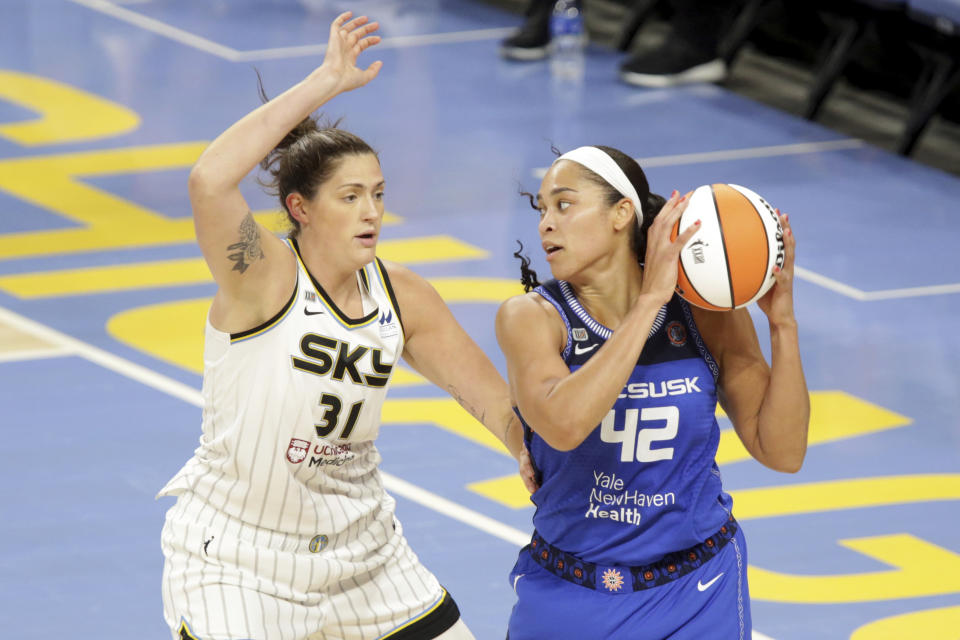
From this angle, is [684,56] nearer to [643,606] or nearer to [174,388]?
[174,388]

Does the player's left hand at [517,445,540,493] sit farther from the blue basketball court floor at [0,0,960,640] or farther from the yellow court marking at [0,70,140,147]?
the yellow court marking at [0,70,140,147]

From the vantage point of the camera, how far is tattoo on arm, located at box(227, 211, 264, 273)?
4.08 metres

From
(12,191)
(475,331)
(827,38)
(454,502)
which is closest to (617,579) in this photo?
(454,502)

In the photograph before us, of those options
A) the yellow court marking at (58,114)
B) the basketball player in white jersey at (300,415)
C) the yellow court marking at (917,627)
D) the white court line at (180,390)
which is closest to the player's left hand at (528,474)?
the basketball player in white jersey at (300,415)

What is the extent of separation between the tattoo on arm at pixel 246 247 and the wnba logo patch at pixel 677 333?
102 cm

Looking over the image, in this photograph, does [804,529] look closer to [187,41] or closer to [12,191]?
[12,191]

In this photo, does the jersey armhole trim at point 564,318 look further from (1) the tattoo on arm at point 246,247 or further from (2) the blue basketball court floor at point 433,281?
(2) the blue basketball court floor at point 433,281

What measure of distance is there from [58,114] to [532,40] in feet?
13.7

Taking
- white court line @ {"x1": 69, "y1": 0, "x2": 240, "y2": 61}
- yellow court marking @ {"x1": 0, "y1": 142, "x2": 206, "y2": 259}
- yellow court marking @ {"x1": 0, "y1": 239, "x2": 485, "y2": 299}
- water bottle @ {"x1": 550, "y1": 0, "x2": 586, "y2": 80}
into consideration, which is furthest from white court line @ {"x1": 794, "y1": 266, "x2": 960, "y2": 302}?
white court line @ {"x1": 69, "y1": 0, "x2": 240, "y2": 61}

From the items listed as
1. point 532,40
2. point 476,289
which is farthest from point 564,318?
point 532,40

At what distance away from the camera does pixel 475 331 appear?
8.71 meters

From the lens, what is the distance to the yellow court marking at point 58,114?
12242 millimetres

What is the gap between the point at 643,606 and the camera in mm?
4043

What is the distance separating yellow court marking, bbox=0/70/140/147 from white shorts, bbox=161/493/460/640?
8.29 metres
